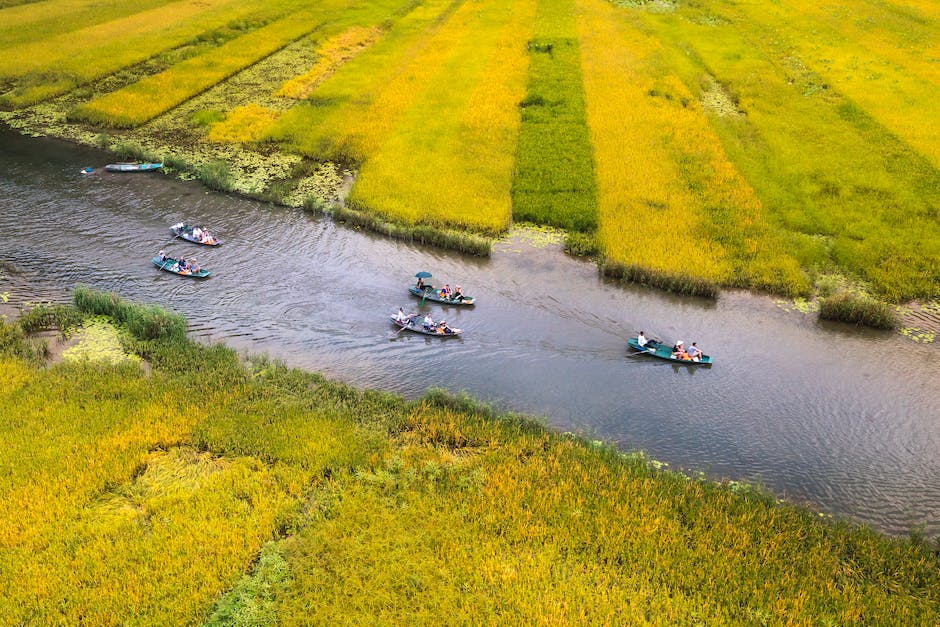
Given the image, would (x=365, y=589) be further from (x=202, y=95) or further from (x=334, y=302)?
(x=202, y=95)

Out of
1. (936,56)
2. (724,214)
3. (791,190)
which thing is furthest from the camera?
(936,56)

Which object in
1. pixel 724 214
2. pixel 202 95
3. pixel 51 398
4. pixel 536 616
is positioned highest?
pixel 202 95

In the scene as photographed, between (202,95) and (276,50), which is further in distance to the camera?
(276,50)

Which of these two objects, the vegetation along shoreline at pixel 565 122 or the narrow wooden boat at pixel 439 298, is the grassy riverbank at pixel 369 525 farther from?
the vegetation along shoreline at pixel 565 122

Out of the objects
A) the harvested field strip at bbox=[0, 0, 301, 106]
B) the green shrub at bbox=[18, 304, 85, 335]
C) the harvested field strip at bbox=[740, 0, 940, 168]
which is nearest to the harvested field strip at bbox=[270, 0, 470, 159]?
the harvested field strip at bbox=[0, 0, 301, 106]

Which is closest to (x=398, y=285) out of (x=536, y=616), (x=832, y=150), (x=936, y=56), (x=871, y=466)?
Result: (x=536, y=616)

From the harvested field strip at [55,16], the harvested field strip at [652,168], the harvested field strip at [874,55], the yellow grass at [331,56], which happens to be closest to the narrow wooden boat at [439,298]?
the harvested field strip at [652,168]

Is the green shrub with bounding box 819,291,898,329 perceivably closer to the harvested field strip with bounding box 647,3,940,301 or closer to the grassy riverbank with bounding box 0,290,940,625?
the harvested field strip with bounding box 647,3,940,301

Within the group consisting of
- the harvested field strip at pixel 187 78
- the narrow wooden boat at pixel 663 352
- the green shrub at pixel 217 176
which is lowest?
the narrow wooden boat at pixel 663 352
